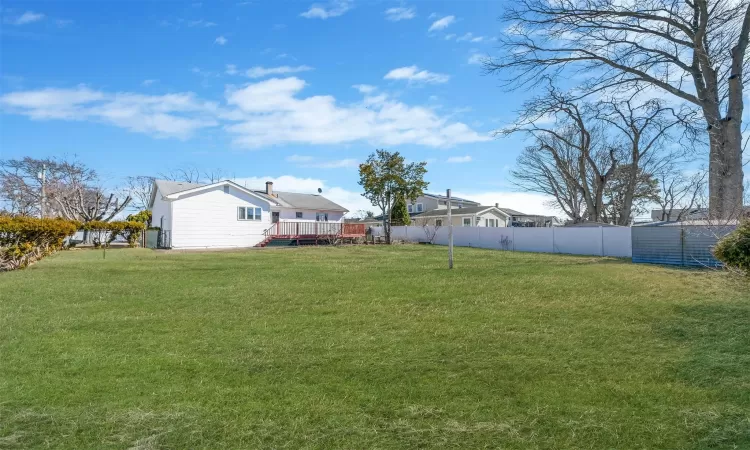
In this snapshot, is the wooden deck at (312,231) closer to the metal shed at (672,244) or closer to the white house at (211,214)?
the white house at (211,214)

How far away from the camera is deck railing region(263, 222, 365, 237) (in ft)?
89.1

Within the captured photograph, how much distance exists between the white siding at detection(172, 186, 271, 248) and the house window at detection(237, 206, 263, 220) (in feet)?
0.67

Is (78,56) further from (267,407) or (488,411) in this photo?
(488,411)

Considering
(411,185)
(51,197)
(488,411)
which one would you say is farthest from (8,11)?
(51,197)

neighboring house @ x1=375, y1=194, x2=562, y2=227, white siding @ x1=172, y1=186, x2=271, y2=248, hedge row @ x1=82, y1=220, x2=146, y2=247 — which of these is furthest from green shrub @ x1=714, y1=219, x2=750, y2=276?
neighboring house @ x1=375, y1=194, x2=562, y2=227

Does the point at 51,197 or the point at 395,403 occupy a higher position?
the point at 51,197

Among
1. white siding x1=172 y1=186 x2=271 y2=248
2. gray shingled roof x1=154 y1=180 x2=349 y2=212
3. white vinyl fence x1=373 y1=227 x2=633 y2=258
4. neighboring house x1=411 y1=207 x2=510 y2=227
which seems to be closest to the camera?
white vinyl fence x1=373 y1=227 x2=633 y2=258

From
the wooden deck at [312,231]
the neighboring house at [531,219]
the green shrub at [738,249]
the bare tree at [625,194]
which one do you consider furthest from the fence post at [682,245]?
the neighboring house at [531,219]

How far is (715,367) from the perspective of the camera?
4.04m

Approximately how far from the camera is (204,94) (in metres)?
15.2

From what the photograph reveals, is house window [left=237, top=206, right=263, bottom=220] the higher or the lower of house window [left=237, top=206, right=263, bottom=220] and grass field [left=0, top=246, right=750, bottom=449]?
the higher

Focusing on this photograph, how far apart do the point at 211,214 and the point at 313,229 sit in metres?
6.60

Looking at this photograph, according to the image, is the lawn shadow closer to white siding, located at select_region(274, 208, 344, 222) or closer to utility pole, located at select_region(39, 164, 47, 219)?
white siding, located at select_region(274, 208, 344, 222)

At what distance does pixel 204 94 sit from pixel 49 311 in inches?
425
